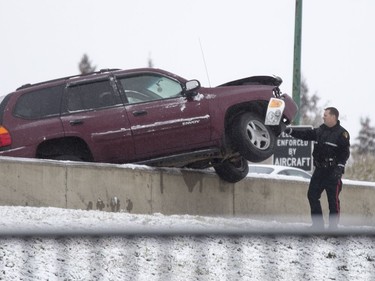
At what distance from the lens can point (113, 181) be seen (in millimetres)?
14742

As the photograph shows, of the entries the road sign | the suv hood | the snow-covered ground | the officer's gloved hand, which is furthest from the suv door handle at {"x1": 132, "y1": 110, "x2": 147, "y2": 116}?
the snow-covered ground

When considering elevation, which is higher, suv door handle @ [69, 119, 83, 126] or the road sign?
suv door handle @ [69, 119, 83, 126]

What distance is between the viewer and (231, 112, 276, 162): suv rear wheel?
49.1ft

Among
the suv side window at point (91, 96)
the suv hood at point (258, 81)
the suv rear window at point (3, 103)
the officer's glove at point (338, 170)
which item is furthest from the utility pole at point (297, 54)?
the officer's glove at point (338, 170)

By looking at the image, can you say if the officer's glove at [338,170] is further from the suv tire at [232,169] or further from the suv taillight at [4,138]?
the suv taillight at [4,138]

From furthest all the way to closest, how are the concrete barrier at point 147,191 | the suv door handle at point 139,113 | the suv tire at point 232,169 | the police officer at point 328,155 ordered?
1. the suv tire at point 232,169
2. the suv door handle at point 139,113
3. the concrete barrier at point 147,191
4. the police officer at point 328,155

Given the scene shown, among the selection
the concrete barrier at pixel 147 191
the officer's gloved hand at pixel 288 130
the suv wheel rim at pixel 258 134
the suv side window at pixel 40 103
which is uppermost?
the suv side window at pixel 40 103

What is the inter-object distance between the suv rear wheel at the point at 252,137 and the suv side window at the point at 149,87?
905 millimetres

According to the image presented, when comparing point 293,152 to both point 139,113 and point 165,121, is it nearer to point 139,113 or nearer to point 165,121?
point 165,121

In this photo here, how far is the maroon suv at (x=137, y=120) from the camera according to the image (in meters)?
14.9

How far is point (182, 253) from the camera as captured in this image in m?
4.12

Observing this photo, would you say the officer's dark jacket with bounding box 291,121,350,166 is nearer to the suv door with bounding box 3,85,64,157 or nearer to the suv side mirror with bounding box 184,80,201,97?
the suv side mirror with bounding box 184,80,201,97

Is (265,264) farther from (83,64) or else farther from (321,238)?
(83,64)

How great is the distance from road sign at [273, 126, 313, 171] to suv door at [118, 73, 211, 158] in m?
5.87
